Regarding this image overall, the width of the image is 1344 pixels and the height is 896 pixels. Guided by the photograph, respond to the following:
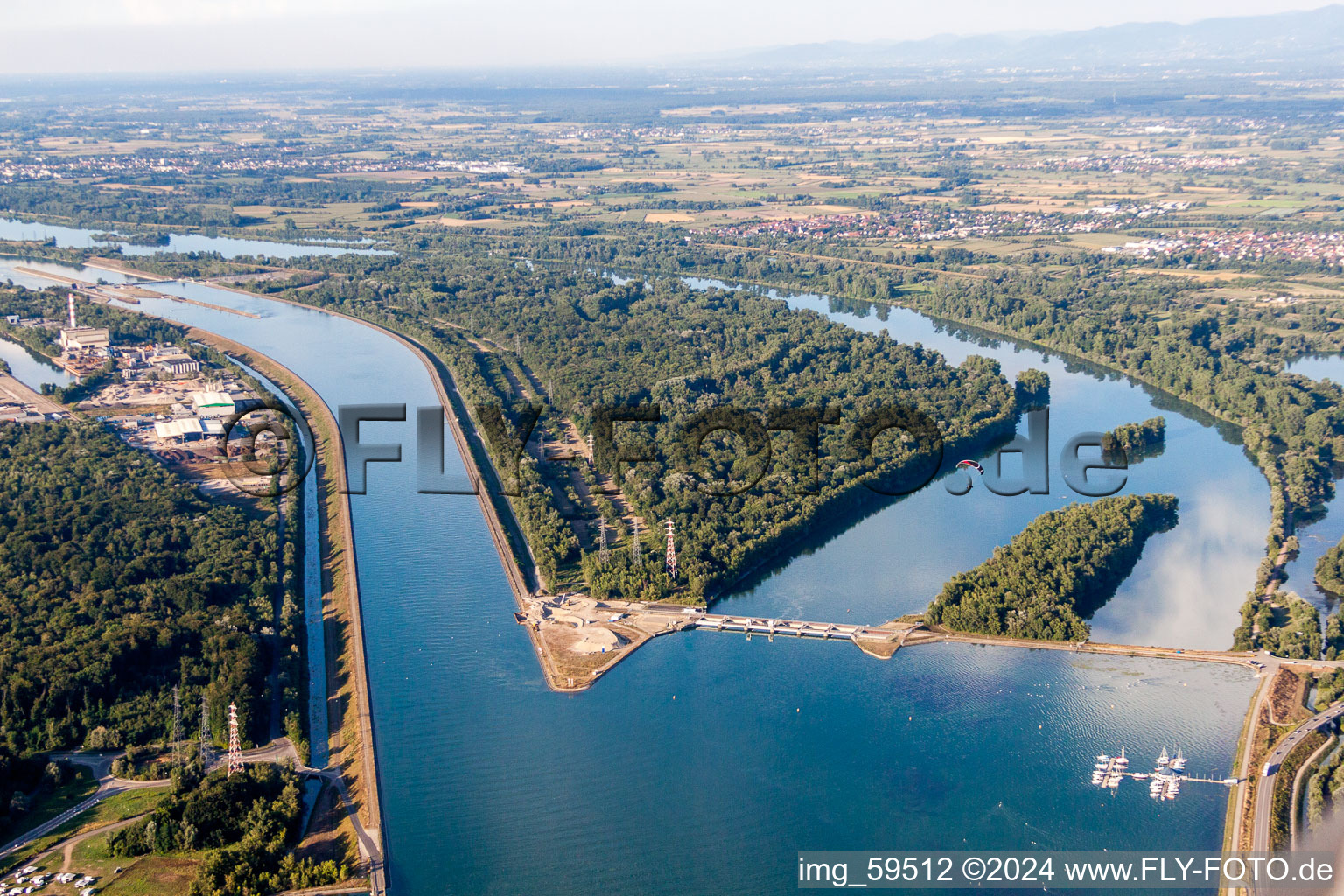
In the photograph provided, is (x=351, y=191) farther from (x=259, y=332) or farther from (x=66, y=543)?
(x=66, y=543)

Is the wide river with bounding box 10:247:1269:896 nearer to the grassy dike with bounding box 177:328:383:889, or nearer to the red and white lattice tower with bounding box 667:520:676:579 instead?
the grassy dike with bounding box 177:328:383:889

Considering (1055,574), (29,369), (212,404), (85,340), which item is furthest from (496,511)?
(85,340)

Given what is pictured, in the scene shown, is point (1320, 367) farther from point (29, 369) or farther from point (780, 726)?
point (29, 369)

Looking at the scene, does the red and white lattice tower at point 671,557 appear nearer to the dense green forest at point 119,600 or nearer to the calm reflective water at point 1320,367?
the dense green forest at point 119,600

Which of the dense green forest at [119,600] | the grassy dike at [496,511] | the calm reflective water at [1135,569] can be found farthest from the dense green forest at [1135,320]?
the dense green forest at [119,600]

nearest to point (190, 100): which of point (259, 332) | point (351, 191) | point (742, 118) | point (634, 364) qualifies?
point (742, 118)
